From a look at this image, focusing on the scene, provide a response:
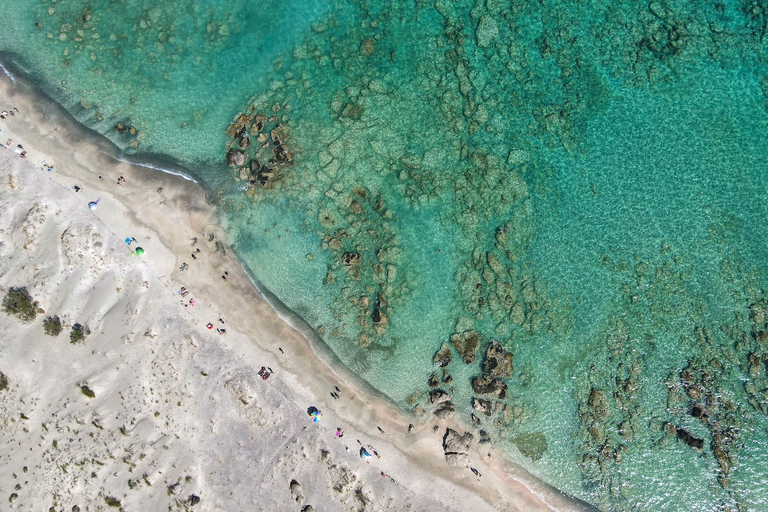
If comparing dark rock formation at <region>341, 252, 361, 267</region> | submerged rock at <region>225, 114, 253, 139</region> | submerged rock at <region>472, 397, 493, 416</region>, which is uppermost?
submerged rock at <region>225, 114, 253, 139</region>

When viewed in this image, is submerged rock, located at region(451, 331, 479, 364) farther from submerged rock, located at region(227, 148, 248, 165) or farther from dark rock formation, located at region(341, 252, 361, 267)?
submerged rock, located at region(227, 148, 248, 165)

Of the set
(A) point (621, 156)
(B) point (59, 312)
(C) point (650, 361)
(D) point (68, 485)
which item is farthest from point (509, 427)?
(B) point (59, 312)

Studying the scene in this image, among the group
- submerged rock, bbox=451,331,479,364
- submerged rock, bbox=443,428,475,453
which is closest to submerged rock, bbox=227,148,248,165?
submerged rock, bbox=451,331,479,364

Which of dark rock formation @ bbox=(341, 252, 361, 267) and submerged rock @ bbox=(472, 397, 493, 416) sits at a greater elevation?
dark rock formation @ bbox=(341, 252, 361, 267)

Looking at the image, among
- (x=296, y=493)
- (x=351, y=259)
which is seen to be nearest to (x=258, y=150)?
(x=351, y=259)

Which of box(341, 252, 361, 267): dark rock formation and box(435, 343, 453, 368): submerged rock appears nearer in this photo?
box(435, 343, 453, 368): submerged rock

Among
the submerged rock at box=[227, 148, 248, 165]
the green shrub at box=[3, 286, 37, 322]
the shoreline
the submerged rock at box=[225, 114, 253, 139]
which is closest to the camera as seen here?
the green shrub at box=[3, 286, 37, 322]

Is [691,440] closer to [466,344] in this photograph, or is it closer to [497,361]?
[497,361]
